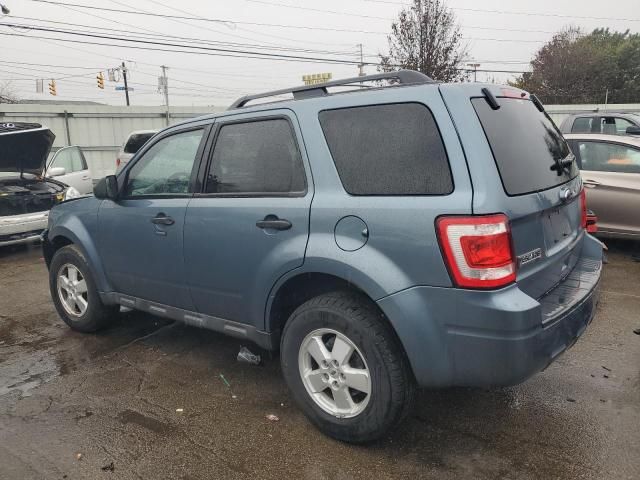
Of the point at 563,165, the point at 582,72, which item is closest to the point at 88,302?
the point at 563,165

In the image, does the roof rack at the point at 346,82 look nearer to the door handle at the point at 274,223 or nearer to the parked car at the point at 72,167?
the door handle at the point at 274,223

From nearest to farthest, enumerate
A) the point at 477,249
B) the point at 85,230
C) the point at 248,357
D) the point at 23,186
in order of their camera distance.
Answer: the point at 477,249 < the point at 248,357 < the point at 85,230 < the point at 23,186

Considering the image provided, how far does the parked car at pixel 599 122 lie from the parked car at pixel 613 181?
193cm

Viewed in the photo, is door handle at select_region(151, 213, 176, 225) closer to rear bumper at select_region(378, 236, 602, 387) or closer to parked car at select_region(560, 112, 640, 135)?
rear bumper at select_region(378, 236, 602, 387)

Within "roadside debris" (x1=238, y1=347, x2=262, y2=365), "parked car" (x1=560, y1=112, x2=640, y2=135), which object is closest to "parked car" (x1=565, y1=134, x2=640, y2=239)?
"parked car" (x1=560, y1=112, x2=640, y2=135)

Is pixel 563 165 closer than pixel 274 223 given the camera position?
No

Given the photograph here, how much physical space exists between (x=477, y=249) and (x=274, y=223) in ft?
3.73

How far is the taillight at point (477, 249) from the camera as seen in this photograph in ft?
7.48

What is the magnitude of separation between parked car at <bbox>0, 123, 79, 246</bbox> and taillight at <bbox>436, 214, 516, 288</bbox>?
22.6 feet

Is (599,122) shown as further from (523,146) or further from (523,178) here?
(523,178)

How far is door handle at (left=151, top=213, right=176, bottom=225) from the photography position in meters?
3.50

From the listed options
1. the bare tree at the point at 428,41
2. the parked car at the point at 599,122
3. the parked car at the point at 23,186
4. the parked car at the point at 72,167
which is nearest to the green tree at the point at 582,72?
the bare tree at the point at 428,41

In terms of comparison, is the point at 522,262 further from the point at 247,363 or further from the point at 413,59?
the point at 413,59

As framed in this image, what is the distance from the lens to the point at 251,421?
10.2 feet
